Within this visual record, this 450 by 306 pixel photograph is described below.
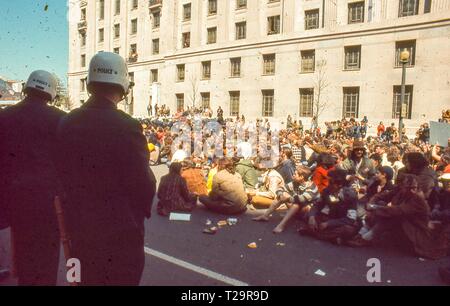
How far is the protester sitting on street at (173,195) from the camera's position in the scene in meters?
8.36

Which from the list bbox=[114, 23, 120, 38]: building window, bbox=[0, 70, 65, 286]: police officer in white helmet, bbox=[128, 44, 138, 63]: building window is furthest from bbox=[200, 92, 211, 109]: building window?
bbox=[0, 70, 65, 286]: police officer in white helmet

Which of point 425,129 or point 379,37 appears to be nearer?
point 425,129

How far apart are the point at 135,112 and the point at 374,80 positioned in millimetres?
30654

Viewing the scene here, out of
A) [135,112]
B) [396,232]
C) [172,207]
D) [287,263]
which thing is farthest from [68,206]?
[135,112]

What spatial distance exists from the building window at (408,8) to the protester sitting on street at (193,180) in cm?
2560

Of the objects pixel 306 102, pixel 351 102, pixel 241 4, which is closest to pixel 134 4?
pixel 241 4

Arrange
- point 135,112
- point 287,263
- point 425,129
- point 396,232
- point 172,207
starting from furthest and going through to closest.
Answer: point 135,112, point 425,129, point 172,207, point 396,232, point 287,263

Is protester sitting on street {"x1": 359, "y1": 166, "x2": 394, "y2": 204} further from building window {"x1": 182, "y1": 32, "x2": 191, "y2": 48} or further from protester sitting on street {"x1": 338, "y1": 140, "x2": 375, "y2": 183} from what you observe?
building window {"x1": 182, "y1": 32, "x2": 191, "y2": 48}

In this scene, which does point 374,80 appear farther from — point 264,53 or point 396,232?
point 396,232

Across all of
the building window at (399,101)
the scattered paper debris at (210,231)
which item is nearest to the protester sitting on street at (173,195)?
the scattered paper debris at (210,231)

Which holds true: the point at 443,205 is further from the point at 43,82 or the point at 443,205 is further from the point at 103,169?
the point at 43,82

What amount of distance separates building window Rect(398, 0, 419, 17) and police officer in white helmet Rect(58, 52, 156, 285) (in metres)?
31.1

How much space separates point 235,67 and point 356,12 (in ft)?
41.3
